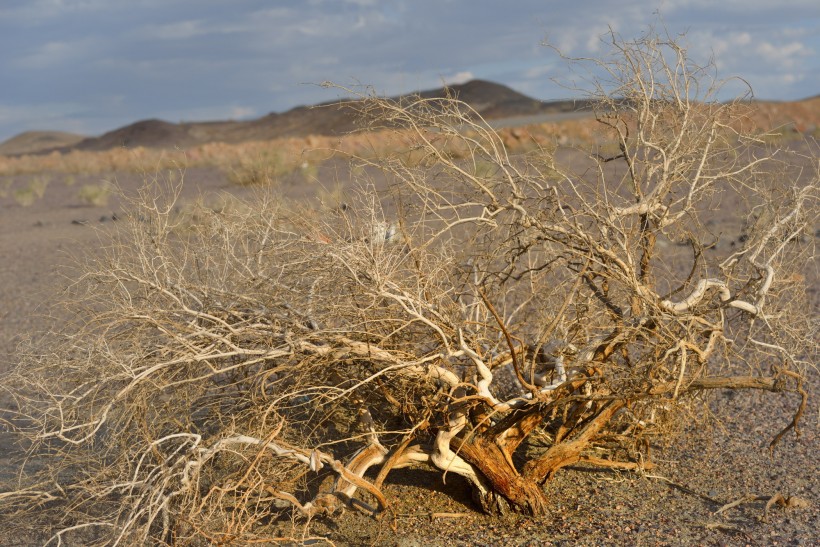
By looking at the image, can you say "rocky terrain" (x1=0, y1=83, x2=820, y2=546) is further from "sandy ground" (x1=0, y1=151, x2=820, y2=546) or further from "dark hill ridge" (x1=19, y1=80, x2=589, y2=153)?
"dark hill ridge" (x1=19, y1=80, x2=589, y2=153)

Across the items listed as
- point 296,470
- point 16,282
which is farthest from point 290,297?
point 16,282

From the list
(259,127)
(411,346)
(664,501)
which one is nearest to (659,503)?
(664,501)

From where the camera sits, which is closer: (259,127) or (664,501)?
(664,501)

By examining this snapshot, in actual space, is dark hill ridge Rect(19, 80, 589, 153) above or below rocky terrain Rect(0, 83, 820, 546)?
above

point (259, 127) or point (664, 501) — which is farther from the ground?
point (259, 127)

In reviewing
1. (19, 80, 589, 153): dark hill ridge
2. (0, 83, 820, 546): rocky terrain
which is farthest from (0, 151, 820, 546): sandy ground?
(19, 80, 589, 153): dark hill ridge

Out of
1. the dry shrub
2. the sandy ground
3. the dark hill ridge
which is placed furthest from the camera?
the dark hill ridge

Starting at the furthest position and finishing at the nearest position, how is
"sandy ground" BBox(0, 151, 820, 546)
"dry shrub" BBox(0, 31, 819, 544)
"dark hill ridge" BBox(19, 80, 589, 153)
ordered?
"dark hill ridge" BBox(19, 80, 589, 153) → "sandy ground" BBox(0, 151, 820, 546) → "dry shrub" BBox(0, 31, 819, 544)

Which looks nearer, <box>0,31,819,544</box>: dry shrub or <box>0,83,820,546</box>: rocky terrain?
<box>0,31,819,544</box>: dry shrub

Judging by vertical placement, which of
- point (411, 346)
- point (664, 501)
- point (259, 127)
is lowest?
point (664, 501)

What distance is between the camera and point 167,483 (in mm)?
4594

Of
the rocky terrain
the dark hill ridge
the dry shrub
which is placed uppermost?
the dark hill ridge

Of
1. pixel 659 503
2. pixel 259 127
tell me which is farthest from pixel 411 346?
pixel 259 127

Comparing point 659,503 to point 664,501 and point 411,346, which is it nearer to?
A: point 664,501
